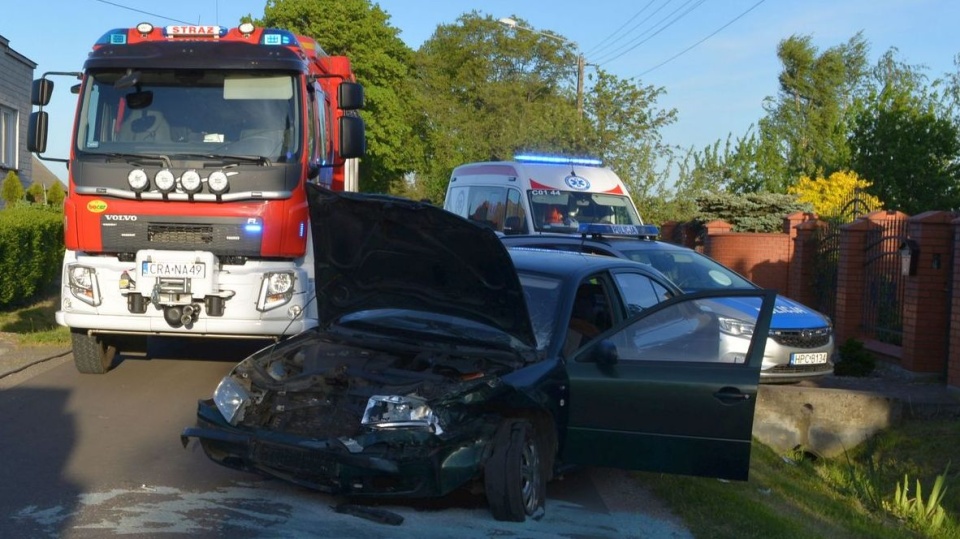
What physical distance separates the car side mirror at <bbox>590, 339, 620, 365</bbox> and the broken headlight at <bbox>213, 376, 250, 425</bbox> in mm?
2066

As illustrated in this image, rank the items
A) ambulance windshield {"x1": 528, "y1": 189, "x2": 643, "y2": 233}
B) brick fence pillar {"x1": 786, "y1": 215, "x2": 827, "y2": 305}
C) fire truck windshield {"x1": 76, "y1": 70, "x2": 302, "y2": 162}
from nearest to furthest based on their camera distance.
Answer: fire truck windshield {"x1": 76, "y1": 70, "x2": 302, "y2": 162} < ambulance windshield {"x1": 528, "y1": 189, "x2": 643, "y2": 233} < brick fence pillar {"x1": 786, "y1": 215, "x2": 827, "y2": 305}

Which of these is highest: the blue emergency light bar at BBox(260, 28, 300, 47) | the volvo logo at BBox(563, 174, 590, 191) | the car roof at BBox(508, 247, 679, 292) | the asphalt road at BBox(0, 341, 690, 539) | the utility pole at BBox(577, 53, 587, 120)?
the utility pole at BBox(577, 53, 587, 120)

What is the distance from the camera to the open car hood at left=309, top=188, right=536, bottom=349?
6.44 m

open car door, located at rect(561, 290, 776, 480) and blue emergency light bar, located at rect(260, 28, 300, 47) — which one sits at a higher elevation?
blue emergency light bar, located at rect(260, 28, 300, 47)

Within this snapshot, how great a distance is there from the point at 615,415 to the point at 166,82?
18.9 feet

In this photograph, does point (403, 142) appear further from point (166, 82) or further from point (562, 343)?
point (562, 343)

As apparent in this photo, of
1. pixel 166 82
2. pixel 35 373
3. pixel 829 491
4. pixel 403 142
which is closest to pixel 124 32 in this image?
pixel 166 82

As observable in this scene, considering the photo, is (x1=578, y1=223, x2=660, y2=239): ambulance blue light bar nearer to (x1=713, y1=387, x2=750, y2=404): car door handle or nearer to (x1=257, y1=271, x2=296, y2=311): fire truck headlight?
(x1=257, y1=271, x2=296, y2=311): fire truck headlight

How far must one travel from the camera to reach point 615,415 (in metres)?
6.43

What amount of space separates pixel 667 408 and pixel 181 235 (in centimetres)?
508

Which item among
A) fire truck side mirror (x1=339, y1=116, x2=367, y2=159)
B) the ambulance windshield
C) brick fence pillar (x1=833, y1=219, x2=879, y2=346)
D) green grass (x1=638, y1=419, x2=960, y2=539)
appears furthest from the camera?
the ambulance windshield

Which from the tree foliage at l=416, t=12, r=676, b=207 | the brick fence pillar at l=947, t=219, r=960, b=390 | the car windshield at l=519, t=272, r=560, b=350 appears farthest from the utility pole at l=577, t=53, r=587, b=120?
the car windshield at l=519, t=272, r=560, b=350

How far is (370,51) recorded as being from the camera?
54.0m

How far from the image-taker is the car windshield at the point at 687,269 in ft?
41.6
